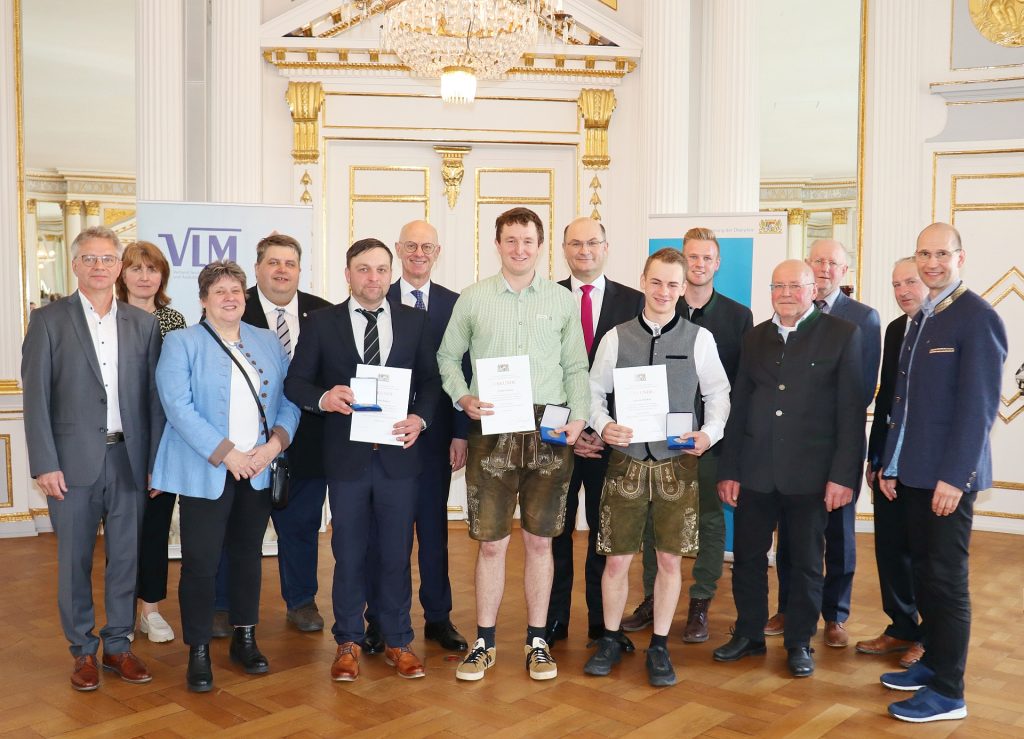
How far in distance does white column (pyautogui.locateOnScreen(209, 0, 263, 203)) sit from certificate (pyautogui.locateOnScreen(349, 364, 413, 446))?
3340 mm

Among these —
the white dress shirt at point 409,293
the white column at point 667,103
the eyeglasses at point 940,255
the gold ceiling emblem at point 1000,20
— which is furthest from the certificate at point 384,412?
the gold ceiling emblem at point 1000,20

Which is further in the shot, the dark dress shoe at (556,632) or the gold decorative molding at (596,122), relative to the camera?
the gold decorative molding at (596,122)

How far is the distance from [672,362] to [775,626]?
1388 millimetres

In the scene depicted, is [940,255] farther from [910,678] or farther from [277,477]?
[277,477]

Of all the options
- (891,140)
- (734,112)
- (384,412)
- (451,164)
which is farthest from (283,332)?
(891,140)

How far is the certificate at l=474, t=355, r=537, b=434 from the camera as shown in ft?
10.0

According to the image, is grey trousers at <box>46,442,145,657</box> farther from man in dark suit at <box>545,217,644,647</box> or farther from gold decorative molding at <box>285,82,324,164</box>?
gold decorative molding at <box>285,82,324,164</box>

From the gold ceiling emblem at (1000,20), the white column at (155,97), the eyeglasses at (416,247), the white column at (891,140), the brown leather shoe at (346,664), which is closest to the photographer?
the brown leather shoe at (346,664)

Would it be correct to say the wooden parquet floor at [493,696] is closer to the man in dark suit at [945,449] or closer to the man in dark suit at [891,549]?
the man in dark suit at [891,549]

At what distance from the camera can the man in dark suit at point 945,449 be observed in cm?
285

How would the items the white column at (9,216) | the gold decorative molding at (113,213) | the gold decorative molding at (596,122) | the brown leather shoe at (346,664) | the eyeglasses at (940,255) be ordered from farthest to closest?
the gold decorative molding at (113,213)
the gold decorative molding at (596,122)
the white column at (9,216)
the brown leather shoe at (346,664)
the eyeglasses at (940,255)

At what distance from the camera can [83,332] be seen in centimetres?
309

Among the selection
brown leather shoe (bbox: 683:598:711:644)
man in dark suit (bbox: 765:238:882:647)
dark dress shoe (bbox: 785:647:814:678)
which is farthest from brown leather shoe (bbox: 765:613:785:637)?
dark dress shoe (bbox: 785:647:814:678)

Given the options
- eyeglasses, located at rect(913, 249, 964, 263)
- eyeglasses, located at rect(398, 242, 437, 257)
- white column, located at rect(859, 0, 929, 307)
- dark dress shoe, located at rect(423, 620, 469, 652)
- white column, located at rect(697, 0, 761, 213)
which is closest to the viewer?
eyeglasses, located at rect(913, 249, 964, 263)
